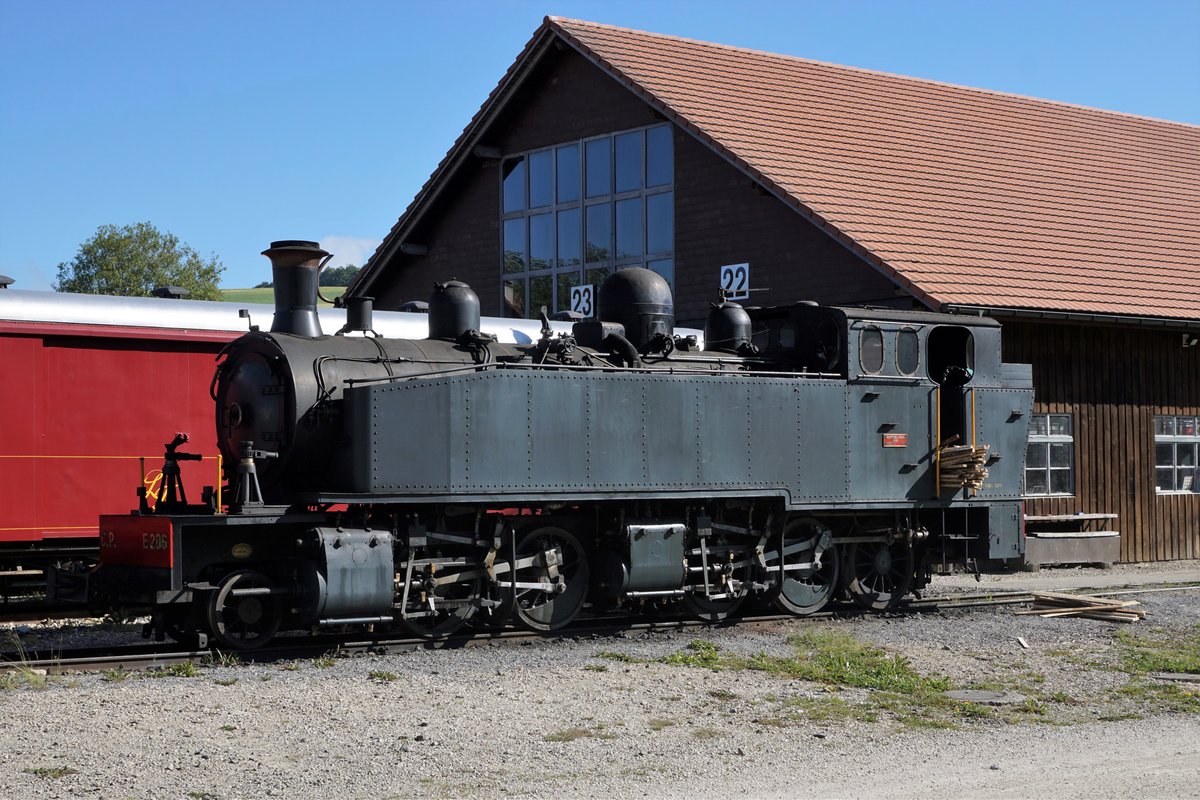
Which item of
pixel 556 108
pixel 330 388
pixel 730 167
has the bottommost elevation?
pixel 330 388

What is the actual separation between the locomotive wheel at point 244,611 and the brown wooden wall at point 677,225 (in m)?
10.2

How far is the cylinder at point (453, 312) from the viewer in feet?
39.3

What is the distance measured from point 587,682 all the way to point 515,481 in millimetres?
2341

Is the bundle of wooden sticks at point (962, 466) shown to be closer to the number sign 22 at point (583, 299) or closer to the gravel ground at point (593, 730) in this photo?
the gravel ground at point (593, 730)

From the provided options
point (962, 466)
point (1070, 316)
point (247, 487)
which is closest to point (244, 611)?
point (247, 487)

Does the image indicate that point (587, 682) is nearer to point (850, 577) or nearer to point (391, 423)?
point (391, 423)

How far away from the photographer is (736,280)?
20.7m

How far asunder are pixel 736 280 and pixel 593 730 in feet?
44.3

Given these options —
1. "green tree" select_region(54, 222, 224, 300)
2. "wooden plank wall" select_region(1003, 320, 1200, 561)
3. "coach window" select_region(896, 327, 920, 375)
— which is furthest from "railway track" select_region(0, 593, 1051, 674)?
"green tree" select_region(54, 222, 224, 300)

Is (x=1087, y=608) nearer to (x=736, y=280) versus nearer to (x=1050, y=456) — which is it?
(x=1050, y=456)

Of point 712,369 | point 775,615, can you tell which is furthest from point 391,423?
point 775,615

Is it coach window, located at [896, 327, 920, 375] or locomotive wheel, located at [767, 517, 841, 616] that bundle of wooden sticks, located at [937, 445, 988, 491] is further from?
locomotive wheel, located at [767, 517, 841, 616]

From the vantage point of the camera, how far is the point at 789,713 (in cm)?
844

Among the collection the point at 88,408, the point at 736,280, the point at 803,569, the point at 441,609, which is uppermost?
the point at 736,280
